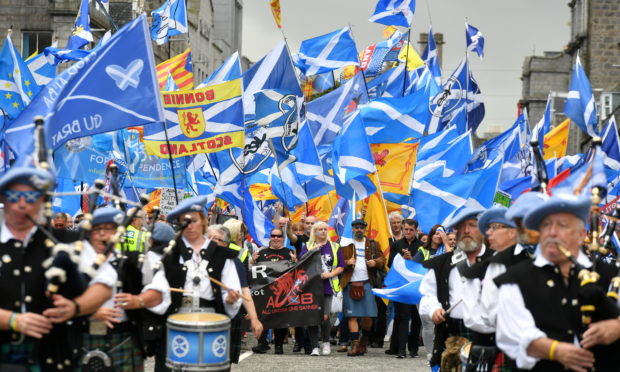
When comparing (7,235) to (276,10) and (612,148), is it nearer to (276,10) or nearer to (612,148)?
(276,10)

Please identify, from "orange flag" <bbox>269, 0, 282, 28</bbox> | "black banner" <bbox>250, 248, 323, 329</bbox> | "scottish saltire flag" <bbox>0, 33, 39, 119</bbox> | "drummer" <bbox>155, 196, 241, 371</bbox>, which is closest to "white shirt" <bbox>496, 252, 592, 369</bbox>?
"drummer" <bbox>155, 196, 241, 371</bbox>

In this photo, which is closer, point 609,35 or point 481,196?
point 481,196

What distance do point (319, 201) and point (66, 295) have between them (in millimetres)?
17576

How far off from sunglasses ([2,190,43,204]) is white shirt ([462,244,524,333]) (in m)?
2.88

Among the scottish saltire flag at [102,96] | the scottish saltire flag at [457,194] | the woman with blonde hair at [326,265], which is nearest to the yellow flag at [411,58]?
the scottish saltire flag at [457,194]

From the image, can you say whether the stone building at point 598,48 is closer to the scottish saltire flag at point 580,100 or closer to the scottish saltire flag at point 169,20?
the scottish saltire flag at point 580,100

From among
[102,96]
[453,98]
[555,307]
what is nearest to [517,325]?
[555,307]

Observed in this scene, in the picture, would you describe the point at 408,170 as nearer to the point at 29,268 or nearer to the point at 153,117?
the point at 153,117

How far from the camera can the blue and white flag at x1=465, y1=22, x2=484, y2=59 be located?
32.7 metres

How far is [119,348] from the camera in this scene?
8562 mm

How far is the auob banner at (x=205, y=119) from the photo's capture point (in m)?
17.7

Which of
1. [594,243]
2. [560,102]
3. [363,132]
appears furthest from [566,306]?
[560,102]

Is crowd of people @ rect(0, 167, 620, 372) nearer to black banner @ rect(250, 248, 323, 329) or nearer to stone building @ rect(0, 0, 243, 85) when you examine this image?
black banner @ rect(250, 248, 323, 329)

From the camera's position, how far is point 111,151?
22375mm
